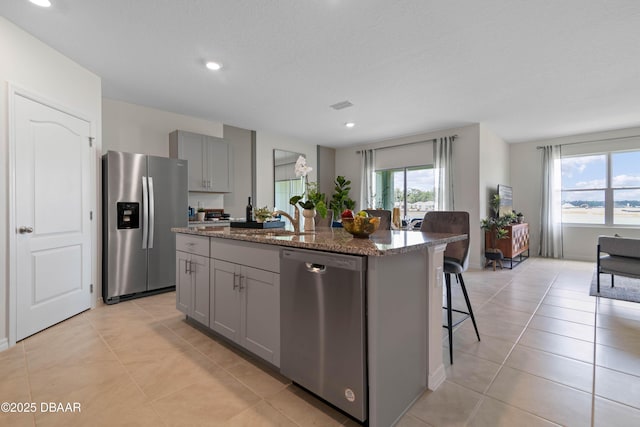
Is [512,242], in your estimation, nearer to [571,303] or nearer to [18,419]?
[571,303]

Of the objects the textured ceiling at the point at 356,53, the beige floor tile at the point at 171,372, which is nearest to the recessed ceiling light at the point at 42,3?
the textured ceiling at the point at 356,53

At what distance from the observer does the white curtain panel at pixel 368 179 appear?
7083 millimetres

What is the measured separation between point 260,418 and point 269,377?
0.38 m

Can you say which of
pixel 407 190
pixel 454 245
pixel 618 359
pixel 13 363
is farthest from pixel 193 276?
pixel 407 190

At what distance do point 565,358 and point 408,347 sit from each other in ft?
4.79

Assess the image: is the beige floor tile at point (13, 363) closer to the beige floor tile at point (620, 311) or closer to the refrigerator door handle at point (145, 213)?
the refrigerator door handle at point (145, 213)

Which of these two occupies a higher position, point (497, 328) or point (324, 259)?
point (324, 259)

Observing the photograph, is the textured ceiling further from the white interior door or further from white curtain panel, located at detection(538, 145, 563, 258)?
white curtain panel, located at detection(538, 145, 563, 258)

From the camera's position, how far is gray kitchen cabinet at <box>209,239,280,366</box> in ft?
6.04

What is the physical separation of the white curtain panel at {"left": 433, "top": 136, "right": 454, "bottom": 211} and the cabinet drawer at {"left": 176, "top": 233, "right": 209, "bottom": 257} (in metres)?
4.81

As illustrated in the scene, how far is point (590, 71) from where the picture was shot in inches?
128

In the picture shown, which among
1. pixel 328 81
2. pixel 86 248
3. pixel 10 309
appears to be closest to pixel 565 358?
pixel 328 81

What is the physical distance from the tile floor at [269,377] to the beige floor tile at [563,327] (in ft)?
0.04

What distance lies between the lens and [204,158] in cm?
470
